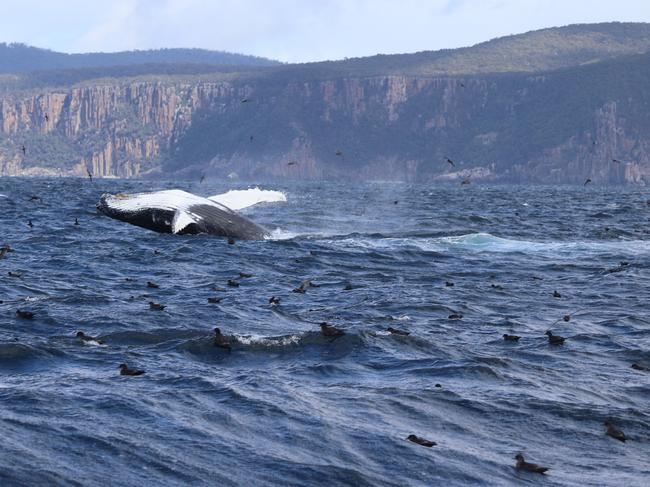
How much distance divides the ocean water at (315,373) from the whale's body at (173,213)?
2.23m

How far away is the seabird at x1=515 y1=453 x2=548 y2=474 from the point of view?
34.9ft

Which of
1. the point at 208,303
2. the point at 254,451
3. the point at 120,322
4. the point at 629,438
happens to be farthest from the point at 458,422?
the point at 208,303

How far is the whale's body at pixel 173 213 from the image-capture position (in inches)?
1182

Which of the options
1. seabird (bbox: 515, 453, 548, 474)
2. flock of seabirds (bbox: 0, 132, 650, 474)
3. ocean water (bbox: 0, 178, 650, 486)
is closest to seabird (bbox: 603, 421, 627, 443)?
flock of seabirds (bbox: 0, 132, 650, 474)

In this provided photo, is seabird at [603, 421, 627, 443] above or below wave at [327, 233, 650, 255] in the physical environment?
above

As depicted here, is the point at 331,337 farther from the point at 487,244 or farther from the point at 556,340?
the point at 487,244

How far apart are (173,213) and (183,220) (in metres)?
0.40

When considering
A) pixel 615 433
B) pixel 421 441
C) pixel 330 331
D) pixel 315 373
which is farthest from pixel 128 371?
pixel 615 433

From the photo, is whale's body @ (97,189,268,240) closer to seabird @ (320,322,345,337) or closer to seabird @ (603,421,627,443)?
seabird @ (320,322,345,337)

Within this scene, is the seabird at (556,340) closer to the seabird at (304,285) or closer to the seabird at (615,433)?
the seabird at (615,433)

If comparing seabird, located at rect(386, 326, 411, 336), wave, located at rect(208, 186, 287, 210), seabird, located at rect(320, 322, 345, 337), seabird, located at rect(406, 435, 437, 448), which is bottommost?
wave, located at rect(208, 186, 287, 210)

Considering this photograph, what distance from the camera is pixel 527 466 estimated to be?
10.7m

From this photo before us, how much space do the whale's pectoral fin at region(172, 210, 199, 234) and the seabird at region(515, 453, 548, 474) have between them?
→ 65.9 feet

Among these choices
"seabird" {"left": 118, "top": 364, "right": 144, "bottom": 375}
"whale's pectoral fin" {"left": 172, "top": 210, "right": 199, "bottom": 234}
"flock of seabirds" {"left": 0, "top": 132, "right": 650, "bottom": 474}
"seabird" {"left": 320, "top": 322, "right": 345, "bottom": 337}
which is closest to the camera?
"flock of seabirds" {"left": 0, "top": 132, "right": 650, "bottom": 474}
